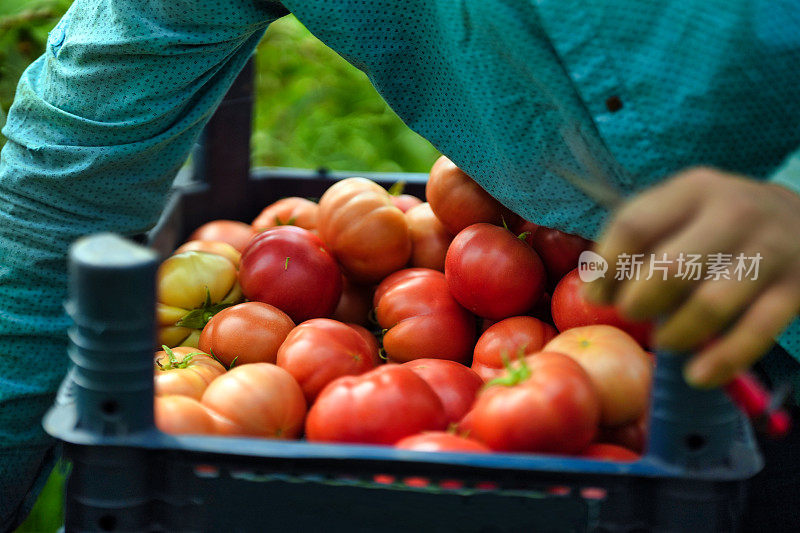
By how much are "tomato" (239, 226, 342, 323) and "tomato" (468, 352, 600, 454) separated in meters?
0.43

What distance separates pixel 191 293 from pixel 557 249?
1.70 feet

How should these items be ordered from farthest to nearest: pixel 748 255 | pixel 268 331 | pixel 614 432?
pixel 268 331 < pixel 614 432 < pixel 748 255

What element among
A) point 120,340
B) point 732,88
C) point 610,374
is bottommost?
point 610,374

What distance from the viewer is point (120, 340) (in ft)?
2.11

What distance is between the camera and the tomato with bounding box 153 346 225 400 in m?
0.85

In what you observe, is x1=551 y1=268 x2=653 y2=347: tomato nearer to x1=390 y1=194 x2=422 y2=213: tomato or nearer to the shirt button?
the shirt button

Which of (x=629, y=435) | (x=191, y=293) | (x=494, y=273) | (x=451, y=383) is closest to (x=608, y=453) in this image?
(x=629, y=435)

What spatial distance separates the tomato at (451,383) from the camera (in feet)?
2.78

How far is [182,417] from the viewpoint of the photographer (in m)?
0.76

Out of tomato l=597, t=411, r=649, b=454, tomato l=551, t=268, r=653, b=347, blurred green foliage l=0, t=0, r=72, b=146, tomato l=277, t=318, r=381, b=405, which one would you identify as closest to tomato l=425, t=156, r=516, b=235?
tomato l=551, t=268, r=653, b=347

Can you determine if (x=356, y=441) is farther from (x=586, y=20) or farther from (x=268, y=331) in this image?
(x=586, y=20)

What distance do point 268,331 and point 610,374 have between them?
1.42 ft

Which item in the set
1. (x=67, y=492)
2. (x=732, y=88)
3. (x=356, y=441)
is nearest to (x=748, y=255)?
(x=732, y=88)

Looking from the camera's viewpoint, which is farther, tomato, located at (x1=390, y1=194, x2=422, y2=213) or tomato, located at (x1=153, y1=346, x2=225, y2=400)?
tomato, located at (x1=390, y1=194, x2=422, y2=213)
